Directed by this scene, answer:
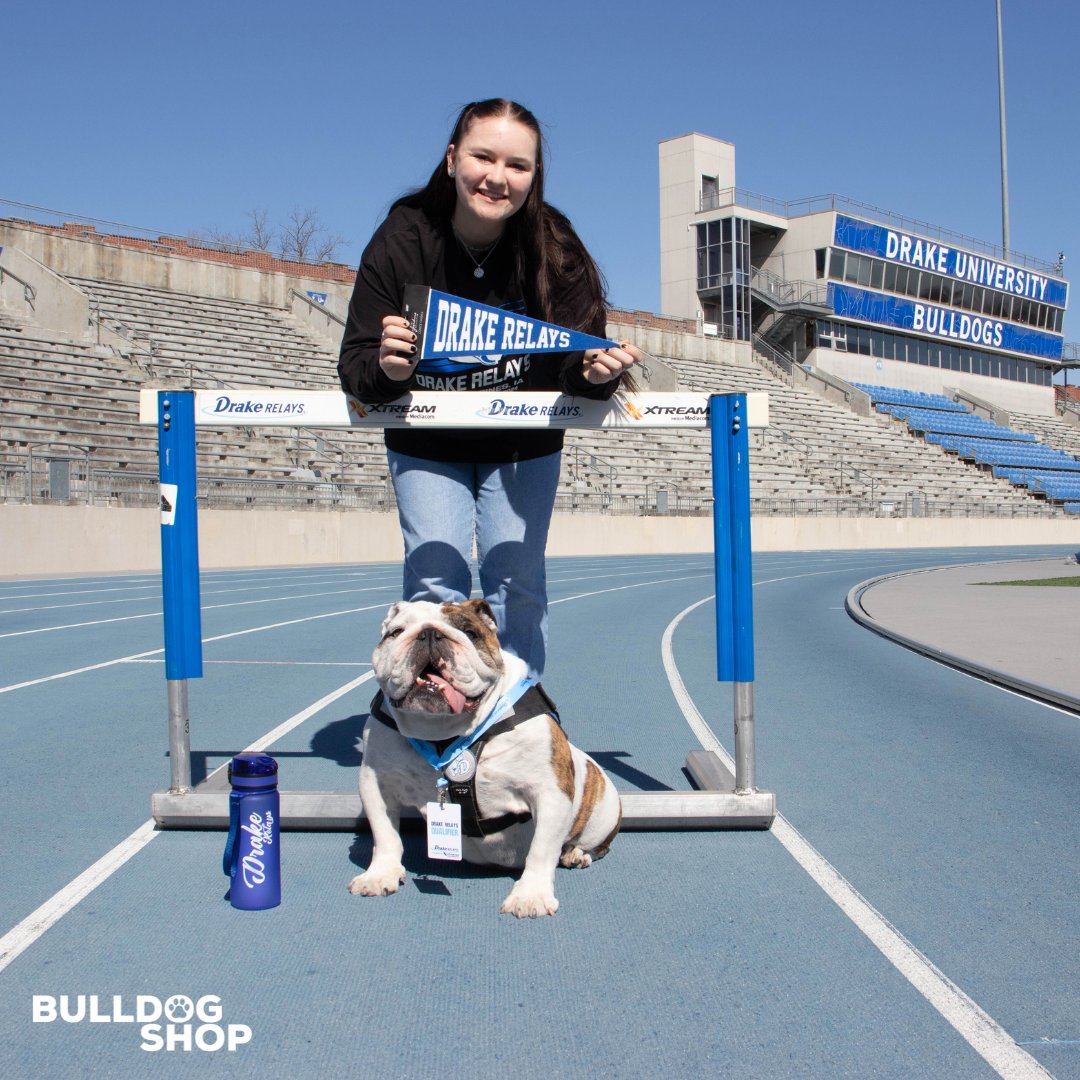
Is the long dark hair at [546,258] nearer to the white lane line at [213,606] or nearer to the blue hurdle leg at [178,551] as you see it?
the blue hurdle leg at [178,551]

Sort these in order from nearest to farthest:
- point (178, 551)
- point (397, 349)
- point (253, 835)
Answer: point (253, 835) → point (397, 349) → point (178, 551)

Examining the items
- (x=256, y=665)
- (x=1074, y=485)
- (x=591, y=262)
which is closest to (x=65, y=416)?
(x=256, y=665)

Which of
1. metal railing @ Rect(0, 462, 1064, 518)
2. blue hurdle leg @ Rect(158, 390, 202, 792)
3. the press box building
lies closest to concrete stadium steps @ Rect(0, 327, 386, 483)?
metal railing @ Rect(0, 462, 1064, 518)

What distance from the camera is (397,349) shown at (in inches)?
130

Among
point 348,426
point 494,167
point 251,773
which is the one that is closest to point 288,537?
point 348,426

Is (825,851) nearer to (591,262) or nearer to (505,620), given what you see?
(505,620)

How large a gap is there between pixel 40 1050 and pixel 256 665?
Result: 20.8 ft

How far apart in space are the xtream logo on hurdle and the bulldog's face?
0.85m

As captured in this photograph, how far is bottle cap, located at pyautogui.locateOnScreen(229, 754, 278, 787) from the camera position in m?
2.96

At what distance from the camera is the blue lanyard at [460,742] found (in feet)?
9.70

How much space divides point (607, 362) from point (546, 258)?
51 cm

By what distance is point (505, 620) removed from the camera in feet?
12.4

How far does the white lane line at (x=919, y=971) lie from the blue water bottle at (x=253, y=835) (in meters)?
1.63

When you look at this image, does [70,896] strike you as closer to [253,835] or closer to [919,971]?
[253,835]
